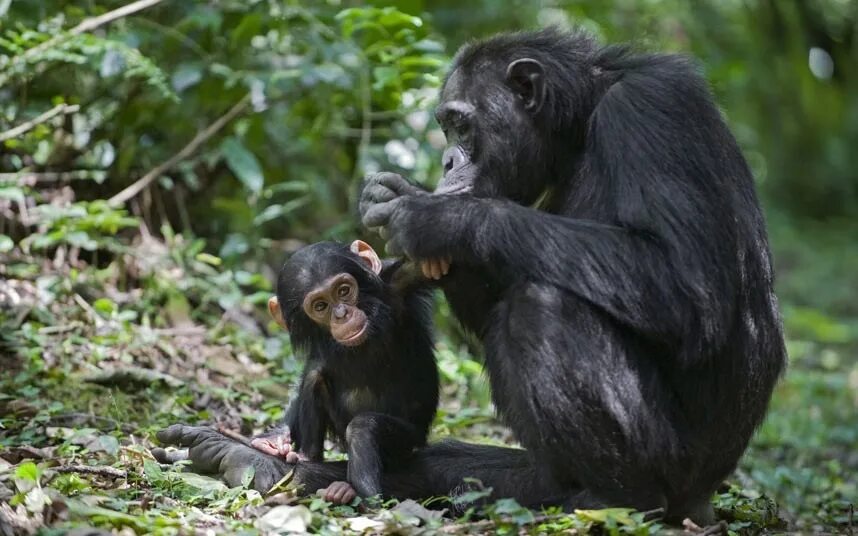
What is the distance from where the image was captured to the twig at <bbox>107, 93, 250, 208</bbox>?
29.1 feet

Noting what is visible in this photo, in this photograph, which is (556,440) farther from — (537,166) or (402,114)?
(402,114)

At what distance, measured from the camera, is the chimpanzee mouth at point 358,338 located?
552cm

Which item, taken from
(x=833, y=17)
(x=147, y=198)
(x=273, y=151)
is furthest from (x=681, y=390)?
(x=833, y=17)

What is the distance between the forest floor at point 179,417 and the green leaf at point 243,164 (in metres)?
0.73

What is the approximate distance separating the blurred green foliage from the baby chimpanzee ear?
1.57 meters

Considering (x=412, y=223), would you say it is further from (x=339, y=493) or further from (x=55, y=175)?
(x=55, y=175)

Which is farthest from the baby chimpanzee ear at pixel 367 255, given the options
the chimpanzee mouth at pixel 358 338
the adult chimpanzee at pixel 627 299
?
the adult chimpanzee at pixel 627 299

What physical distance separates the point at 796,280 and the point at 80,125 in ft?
42.6

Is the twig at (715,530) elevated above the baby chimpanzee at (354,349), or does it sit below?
below

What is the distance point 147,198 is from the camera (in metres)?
9.08

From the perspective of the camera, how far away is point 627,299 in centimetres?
479

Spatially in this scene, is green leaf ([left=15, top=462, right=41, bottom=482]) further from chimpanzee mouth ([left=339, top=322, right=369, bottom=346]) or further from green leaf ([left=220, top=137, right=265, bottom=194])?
green leaf ([left=220, top=137, right=265, bottom=194])

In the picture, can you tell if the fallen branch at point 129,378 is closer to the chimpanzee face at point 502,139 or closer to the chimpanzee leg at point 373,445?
the chimpanzee leg at point 373,445

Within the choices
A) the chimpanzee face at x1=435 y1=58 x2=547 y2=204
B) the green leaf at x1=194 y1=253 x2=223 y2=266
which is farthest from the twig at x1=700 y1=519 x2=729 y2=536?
the green leaf at x1=194 y1=253 x2=223 y2=266
